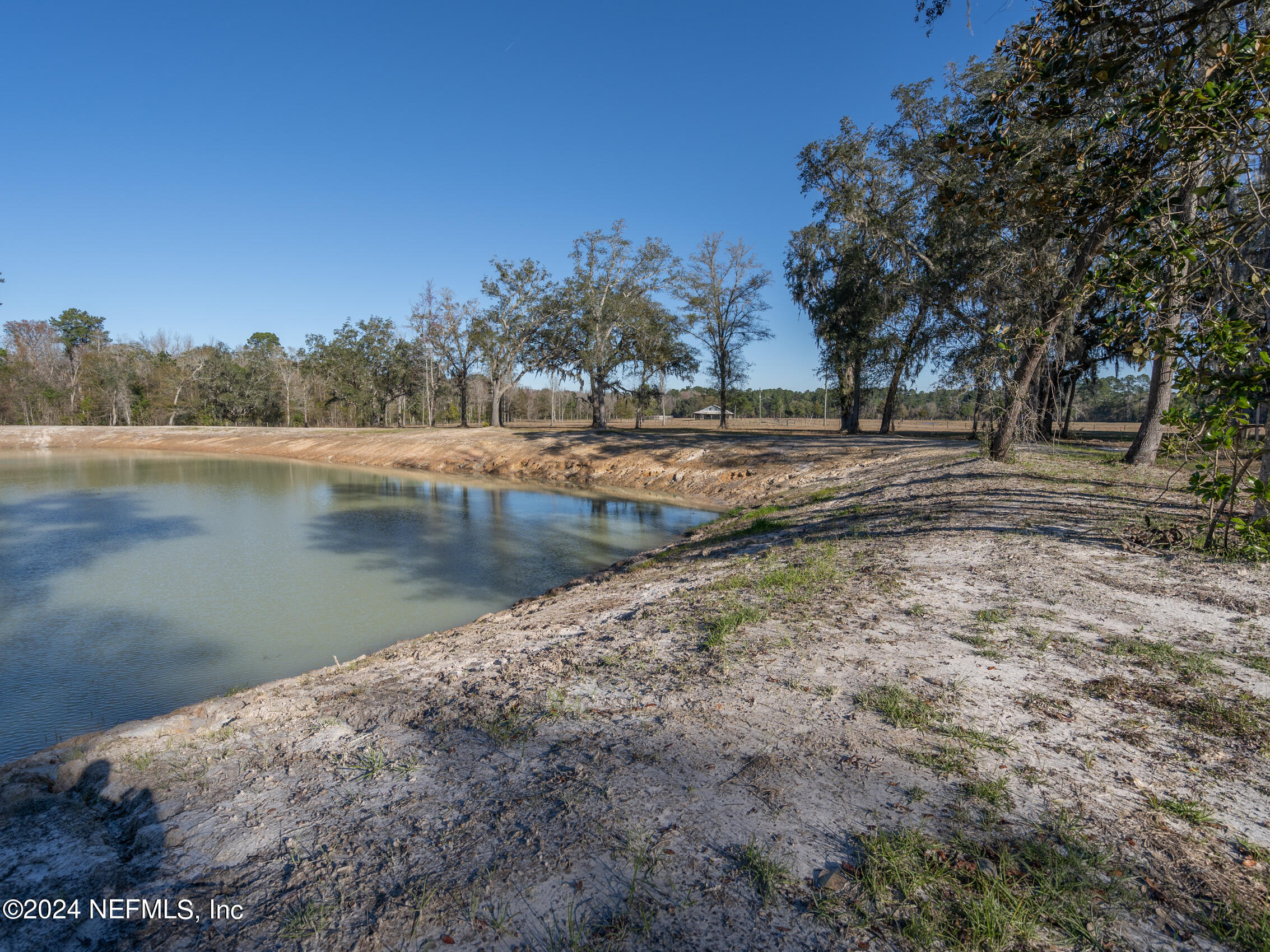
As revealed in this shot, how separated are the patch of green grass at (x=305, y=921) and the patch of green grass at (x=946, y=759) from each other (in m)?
2.61

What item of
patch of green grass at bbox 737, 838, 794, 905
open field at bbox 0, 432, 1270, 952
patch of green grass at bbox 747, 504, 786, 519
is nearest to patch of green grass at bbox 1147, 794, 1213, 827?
open field at bbox 0, 432, 1270, 952

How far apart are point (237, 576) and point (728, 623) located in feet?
32.6

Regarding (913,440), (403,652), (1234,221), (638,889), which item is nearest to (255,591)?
(403,652)

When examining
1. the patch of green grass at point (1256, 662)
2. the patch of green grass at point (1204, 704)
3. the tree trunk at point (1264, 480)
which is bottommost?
the patch of green grass at point (1204, 704)

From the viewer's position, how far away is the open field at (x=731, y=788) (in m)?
2.12

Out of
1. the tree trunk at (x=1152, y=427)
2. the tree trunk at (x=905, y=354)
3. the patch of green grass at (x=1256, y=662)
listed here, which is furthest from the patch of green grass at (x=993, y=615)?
the tree trunk at (x=905, y=354)

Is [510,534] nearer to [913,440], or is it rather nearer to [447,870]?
[447,870]

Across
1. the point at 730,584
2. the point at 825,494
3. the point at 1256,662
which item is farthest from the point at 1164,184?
the point at 825,494

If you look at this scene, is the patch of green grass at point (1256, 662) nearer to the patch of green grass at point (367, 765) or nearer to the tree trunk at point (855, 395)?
the patch of green grass at point (367, 765)

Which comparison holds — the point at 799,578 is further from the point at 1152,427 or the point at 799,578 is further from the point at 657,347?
the point at 657,347

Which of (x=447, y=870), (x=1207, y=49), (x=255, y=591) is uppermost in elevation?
(x=1207, y=49)

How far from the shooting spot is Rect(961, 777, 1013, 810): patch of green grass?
2.62 metres

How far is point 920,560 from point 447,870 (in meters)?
5.80

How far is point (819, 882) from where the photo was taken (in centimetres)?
222
